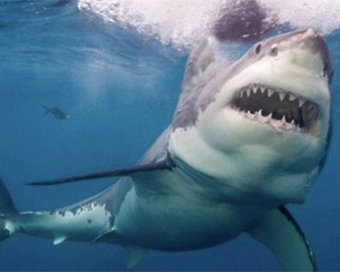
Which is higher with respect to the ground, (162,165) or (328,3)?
(328,3)

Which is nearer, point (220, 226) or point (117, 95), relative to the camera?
point (220, 226)

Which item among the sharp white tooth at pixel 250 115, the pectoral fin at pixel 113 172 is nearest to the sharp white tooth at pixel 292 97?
the sharp white tooth at pixel 250 115

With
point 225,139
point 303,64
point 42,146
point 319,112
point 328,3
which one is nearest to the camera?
point 303,64

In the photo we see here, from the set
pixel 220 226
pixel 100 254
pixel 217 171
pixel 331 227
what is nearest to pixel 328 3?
pixel 220 226

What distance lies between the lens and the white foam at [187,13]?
1309cm

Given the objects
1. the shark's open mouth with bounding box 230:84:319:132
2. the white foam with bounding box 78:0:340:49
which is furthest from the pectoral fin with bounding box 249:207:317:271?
the white foam with bounding box 78:0:340:49

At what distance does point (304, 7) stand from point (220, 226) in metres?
9.00

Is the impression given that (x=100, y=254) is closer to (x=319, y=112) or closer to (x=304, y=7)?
(x=304, y=7)

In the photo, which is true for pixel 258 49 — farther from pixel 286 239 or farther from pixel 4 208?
pixel 4 208

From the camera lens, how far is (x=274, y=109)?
3633mm

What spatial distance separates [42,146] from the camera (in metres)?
123

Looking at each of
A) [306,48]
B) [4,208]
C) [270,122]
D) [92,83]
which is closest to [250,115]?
[270,122]

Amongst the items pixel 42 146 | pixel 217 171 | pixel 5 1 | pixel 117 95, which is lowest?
pixel 42 146

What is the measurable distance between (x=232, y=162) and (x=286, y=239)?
251 cm
